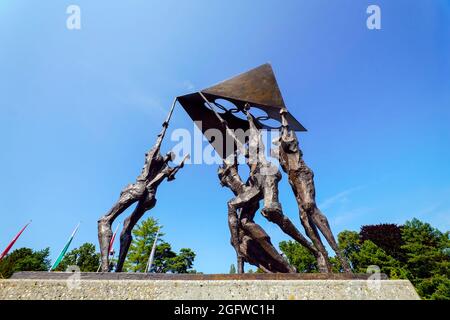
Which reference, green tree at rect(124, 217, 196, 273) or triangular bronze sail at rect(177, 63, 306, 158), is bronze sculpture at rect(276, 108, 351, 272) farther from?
green tree at rect(124, 217, 196, 273)

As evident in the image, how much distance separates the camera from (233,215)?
7055mm

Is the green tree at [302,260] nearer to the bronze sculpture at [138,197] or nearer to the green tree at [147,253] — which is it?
the green tree at [147,253]

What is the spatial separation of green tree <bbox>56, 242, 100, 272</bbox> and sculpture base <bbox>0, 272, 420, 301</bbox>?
32.1 m

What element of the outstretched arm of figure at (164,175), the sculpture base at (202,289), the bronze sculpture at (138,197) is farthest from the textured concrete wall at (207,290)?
the outstretched arm of figure at (164,175)

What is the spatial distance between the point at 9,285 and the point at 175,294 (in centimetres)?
251

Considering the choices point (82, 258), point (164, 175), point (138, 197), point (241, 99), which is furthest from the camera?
point (82, 258)

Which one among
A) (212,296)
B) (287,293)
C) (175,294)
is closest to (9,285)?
(175,294)

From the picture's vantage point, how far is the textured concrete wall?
4.09 metres

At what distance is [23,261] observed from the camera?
30422mm

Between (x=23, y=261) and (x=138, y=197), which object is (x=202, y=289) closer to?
(x=138, y=197)

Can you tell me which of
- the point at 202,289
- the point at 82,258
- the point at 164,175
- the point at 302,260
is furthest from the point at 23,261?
the point at 202,289

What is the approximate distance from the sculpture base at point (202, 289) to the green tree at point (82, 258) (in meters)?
32.1

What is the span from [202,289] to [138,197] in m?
3.23
